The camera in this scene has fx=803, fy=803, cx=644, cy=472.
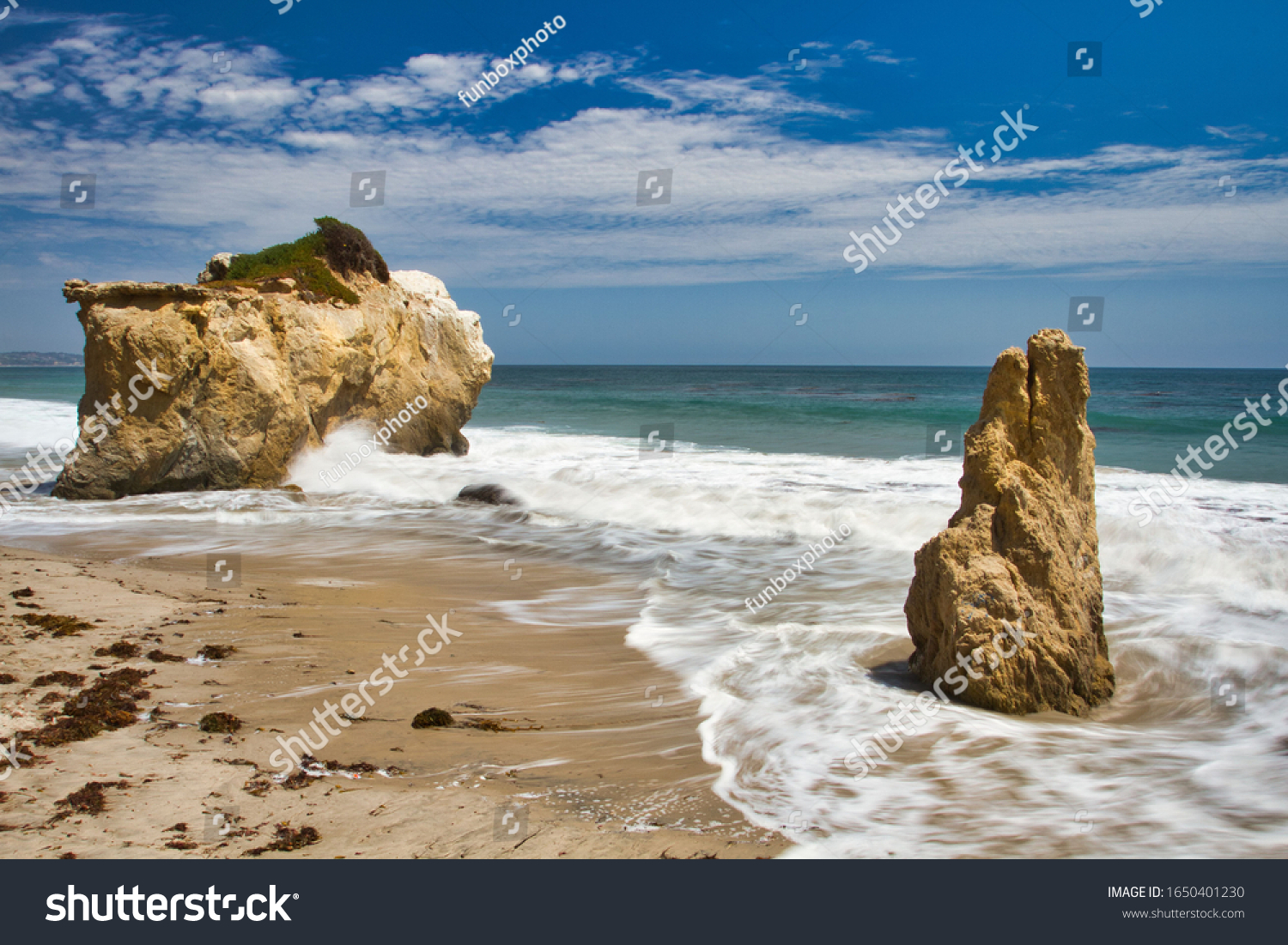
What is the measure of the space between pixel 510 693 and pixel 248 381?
10439 millimetres

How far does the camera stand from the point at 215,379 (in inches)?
522

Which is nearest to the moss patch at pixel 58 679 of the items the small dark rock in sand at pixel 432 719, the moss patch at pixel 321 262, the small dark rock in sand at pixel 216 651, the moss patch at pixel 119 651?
the moss patch at pixel 119 651

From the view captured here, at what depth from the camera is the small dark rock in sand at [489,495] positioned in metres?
13.6

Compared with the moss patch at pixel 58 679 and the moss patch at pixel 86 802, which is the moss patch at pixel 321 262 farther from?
the moss patch at pixel 86 802

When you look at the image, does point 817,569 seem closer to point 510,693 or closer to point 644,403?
point 510,693

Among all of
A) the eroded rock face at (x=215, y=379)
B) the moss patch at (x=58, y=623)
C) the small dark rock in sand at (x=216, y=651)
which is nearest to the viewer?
the small dark rock in sand at (x=216, y=651)

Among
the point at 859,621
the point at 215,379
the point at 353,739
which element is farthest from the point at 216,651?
the point at 215,379

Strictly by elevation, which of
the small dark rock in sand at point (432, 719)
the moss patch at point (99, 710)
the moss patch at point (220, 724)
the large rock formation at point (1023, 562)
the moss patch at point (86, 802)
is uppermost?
the large rock formation at point (1023, 562)

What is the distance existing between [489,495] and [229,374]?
4731mm

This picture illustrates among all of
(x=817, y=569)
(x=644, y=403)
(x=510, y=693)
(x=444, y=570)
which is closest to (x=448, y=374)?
(x=444, y=570)

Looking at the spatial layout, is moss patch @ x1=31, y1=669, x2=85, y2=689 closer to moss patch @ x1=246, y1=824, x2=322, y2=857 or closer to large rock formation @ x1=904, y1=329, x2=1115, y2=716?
moss patch @ x1=246, y1=824, x2=322, y2=857

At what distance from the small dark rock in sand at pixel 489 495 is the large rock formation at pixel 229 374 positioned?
3.49m
